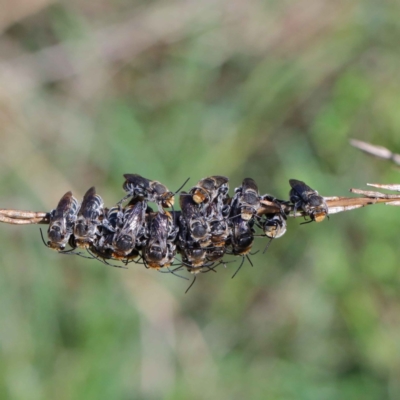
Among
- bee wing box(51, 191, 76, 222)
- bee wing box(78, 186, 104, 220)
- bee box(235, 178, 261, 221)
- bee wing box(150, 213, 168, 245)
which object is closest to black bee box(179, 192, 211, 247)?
bee wing box(150, 213, 168, 245)

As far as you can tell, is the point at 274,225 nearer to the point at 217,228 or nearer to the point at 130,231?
the point at 217,228

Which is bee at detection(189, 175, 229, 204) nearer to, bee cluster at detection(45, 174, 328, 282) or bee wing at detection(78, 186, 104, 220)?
bee cluster at detection(45, 174, 328, 282)

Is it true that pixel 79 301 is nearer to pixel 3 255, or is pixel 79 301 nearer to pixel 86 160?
pixel 3 255

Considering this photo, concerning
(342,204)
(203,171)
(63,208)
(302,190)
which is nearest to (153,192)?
(63,208)

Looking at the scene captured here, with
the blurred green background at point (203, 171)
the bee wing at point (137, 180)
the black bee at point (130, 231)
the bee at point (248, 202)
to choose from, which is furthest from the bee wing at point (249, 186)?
the blurred green background at point (203, 171)

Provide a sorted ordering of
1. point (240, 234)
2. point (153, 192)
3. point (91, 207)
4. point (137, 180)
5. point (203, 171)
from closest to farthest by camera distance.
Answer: point (240, 234)
point (91, 207)
point (153, 192)
point (137, 180)
point (203, 171)

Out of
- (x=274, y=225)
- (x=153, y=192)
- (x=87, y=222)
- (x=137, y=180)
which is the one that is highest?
(x=137, y=180)
